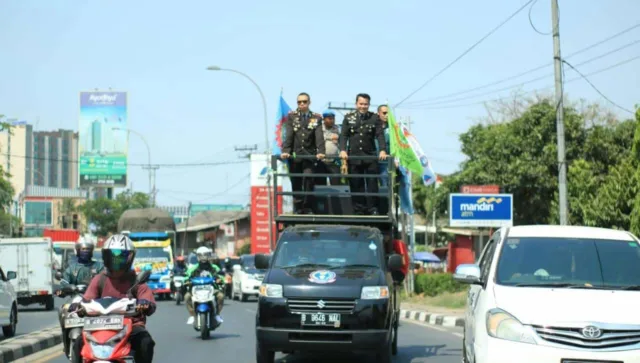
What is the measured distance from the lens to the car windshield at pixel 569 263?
9.31 m

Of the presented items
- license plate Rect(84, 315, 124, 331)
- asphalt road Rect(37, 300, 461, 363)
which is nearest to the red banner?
asphalt road Rect(37, 300, 461, 363)

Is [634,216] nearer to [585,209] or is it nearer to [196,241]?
[585,209]

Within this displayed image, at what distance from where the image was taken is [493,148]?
37.1 meters

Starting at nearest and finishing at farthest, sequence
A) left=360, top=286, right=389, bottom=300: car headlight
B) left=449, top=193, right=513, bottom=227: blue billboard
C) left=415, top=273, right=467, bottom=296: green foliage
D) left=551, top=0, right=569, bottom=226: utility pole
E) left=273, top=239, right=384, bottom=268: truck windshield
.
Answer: left=360, top=286, right=389, bottom=300: car headlight < left=273, top=239, right=384, bottom=268: truck windshield < left=551, top=0, right=569, bottom=226: utility pole < left=449, top=193, right=513, bottom=227: blue billboard < left=415, top=273, right=467, bottom=296: green foliage

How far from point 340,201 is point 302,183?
31.1 inches

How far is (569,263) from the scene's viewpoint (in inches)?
376

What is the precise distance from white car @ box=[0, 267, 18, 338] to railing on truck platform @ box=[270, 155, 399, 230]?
5.85m

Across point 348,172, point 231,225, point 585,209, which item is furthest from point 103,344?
point 231,225

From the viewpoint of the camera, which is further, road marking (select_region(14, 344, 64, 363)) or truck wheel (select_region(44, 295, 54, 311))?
truck wheel (select_region(44, 295, 54, 311))

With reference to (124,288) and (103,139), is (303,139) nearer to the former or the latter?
(124,288)

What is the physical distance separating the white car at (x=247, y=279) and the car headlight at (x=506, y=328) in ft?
86.6

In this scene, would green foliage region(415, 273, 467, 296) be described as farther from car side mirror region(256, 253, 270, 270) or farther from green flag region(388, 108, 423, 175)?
car side mirror region(256, 253, 270, 270)

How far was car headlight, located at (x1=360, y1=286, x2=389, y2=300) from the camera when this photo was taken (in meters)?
12.0

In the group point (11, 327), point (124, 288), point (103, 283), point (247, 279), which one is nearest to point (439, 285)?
point (247, 279)
